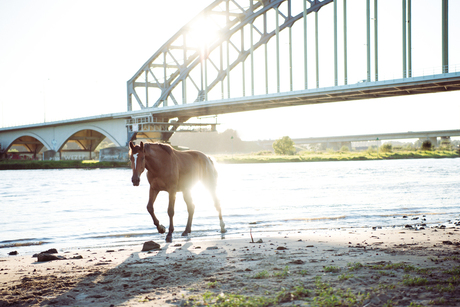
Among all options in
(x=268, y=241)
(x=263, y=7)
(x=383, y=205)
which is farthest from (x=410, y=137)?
(x=268, y=241)

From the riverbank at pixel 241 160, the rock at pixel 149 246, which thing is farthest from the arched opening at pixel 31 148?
the rock at pixel 149 246

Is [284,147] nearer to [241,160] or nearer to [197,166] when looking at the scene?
[241,160]

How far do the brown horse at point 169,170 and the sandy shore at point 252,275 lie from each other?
1.11 meters

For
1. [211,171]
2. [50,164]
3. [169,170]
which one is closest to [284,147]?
[50,164]

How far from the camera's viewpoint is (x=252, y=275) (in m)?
4.89

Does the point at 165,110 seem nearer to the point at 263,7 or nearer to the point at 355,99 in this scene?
the point at 263,7

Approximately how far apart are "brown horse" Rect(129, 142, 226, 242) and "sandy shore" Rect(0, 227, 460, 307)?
3.65 ft

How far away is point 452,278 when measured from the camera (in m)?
4.29

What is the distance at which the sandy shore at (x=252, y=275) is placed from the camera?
4039 mm

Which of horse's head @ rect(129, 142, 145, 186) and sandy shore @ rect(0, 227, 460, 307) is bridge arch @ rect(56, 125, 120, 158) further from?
sandy shore @ rect(0, 227, 460, 307)

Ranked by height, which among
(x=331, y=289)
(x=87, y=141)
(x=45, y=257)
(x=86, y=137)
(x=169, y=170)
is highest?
(x=86, y=137)

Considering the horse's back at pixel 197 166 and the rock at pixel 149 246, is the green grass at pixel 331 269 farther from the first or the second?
the horse's back at pixel 197 166

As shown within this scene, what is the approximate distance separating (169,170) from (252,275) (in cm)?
346

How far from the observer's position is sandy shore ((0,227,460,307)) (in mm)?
4039
